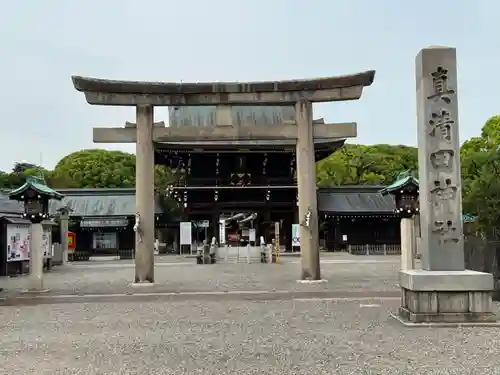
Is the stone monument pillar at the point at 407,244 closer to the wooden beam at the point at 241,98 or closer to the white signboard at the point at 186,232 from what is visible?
the wooden beam at the point at 241,98

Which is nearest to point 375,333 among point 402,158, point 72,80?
point 72,80

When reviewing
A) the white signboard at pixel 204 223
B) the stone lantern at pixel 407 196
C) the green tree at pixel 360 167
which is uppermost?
the green tree at pixel 360 167

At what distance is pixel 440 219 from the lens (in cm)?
1038

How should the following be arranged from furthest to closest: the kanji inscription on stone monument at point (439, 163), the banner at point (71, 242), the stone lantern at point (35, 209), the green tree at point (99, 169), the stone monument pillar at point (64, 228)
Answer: the green tree at point (99, 169)
the banner at point (71, 242)
the stone monument pillar at point (64, 228)
the stone lantern at point (35, 209)
the kanji inscription on stone monument at point (439, 163)

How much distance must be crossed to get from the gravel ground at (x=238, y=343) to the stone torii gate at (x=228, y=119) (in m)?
6.54

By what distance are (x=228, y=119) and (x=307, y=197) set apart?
3.68 metres

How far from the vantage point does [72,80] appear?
1866 cm

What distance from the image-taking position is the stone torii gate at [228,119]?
18.7 metres

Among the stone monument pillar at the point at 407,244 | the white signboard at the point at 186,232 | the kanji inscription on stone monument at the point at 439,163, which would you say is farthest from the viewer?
the white signboard at the point at 186,232

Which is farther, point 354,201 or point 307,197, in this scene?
point 354,201

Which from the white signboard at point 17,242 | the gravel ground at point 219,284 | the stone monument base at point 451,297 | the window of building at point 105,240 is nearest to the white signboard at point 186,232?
the window of building at point 105,240

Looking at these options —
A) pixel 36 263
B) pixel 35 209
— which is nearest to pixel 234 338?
pixel 36 263

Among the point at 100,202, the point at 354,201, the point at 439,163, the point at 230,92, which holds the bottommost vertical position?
the point at 439,163

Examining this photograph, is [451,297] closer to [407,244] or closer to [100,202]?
[407,244]
